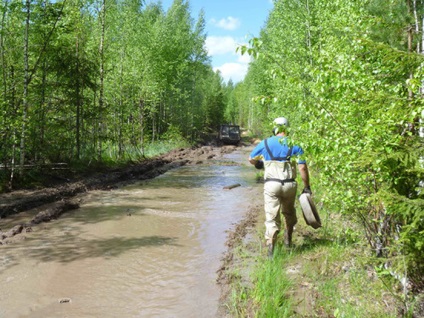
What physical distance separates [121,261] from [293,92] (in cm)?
907

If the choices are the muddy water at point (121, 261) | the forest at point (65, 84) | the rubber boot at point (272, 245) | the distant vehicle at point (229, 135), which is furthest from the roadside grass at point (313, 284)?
the distant vehicle at point (229, 135)

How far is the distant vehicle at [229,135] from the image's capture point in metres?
39.7

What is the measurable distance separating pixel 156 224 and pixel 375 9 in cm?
727

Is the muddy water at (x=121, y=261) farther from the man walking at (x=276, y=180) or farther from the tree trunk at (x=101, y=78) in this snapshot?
the tree trunk at (x=101, y=78)

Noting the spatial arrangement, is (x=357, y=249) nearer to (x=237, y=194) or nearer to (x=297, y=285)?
(x=297, y=285)

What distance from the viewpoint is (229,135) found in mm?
39938

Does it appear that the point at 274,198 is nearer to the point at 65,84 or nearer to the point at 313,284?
the point at 313,284

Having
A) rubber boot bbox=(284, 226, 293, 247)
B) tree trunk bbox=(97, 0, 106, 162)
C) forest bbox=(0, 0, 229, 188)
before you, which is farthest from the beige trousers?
tree trunk bbox=(97, 0, 106, 162)

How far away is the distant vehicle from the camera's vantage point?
3969cm

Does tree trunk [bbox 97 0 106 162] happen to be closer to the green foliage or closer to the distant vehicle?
the green foliage

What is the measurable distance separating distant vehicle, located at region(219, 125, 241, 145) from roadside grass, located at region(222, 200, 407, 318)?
33.7 m

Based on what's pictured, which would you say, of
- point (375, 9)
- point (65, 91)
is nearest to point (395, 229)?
point (375, 9)

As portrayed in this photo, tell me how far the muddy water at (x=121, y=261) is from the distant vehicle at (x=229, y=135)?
29042mm

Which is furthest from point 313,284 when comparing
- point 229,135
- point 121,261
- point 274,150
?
point 229,135
